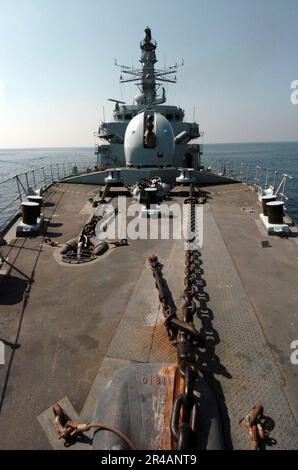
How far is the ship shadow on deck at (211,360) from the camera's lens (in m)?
2.66

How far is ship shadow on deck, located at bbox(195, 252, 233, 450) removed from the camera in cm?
266

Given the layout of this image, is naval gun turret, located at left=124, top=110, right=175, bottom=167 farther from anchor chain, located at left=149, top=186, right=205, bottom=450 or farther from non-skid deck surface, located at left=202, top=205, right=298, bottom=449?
anchor chain, located at left=149, top=186, right=205, bottom=450

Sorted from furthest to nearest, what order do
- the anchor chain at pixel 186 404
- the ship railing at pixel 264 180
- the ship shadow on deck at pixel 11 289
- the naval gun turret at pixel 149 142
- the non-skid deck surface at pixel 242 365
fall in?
1. the naval gun turret at pixel 149 142
2. the ship railing at pixel 264 180
3. the ship shadow on deck at pixel 11 289
4. the non-skid deck surface at pixel 242 365
5. the anchor chain at pixel 186 404

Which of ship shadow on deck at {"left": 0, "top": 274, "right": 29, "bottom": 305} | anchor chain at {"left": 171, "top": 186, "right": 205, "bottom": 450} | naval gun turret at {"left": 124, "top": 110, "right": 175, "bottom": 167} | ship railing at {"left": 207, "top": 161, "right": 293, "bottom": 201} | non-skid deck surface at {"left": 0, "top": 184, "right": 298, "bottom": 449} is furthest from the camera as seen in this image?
naval gun turret at {"left": 124, "top": 110, "right": 175, "bottom": 167}

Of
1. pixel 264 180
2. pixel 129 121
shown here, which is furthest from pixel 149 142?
pixel 264 180

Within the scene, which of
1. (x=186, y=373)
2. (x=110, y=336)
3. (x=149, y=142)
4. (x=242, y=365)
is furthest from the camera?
(x=149, y=142)

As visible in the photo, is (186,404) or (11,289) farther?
(11,289)

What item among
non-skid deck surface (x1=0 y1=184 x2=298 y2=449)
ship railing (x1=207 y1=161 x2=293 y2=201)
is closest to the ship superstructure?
ship railing (x1=207 y1=161 x2=293 y2=201)

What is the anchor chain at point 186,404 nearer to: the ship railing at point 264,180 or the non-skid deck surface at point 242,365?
the non-skid deck surface at point 242,365

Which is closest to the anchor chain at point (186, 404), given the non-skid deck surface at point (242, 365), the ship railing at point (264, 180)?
the non-skid deck surface at point (242, 365)

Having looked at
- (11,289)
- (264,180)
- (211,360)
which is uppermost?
(11,289)

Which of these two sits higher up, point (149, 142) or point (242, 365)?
point (149, 142)

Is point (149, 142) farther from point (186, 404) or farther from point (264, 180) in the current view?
point (264, 180)

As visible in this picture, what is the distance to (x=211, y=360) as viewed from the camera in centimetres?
333
